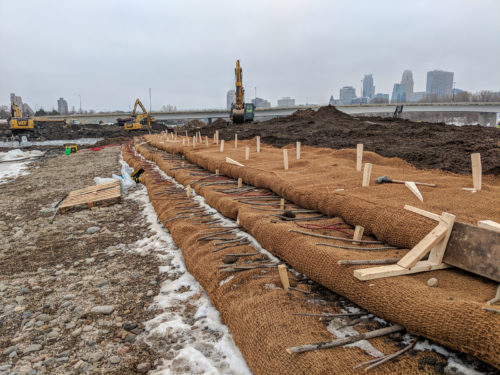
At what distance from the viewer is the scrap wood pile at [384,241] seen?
6.93ft

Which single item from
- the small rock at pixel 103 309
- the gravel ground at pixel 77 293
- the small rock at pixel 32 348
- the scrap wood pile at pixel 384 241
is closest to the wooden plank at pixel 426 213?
the scrap wood pile at pixel 384 241

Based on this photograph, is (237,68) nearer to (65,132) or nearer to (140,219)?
(140,219)

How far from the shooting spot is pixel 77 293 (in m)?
4.47

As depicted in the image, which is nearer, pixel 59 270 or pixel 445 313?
pixel 445 313

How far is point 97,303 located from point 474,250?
4.14m

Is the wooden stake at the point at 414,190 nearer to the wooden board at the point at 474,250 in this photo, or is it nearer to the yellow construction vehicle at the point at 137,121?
the wooden board at the point at 474,250

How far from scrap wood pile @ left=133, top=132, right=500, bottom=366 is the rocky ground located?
1.19m

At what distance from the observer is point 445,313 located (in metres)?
2.14

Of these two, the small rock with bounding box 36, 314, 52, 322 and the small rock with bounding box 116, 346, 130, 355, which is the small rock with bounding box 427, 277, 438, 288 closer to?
the small rock with bounding box 116, 346, 130, 355

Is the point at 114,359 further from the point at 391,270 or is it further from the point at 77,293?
the point at 391,270

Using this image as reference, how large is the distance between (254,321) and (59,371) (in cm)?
188

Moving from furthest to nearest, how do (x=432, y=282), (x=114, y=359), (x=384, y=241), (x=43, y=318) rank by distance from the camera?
(x=43, y=318), (x=384, y=241), (x=114, y=359), (x=432, y=282)

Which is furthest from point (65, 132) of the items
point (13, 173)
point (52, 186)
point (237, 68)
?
point (52, 186)

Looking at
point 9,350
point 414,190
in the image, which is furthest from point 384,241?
point 9,350
